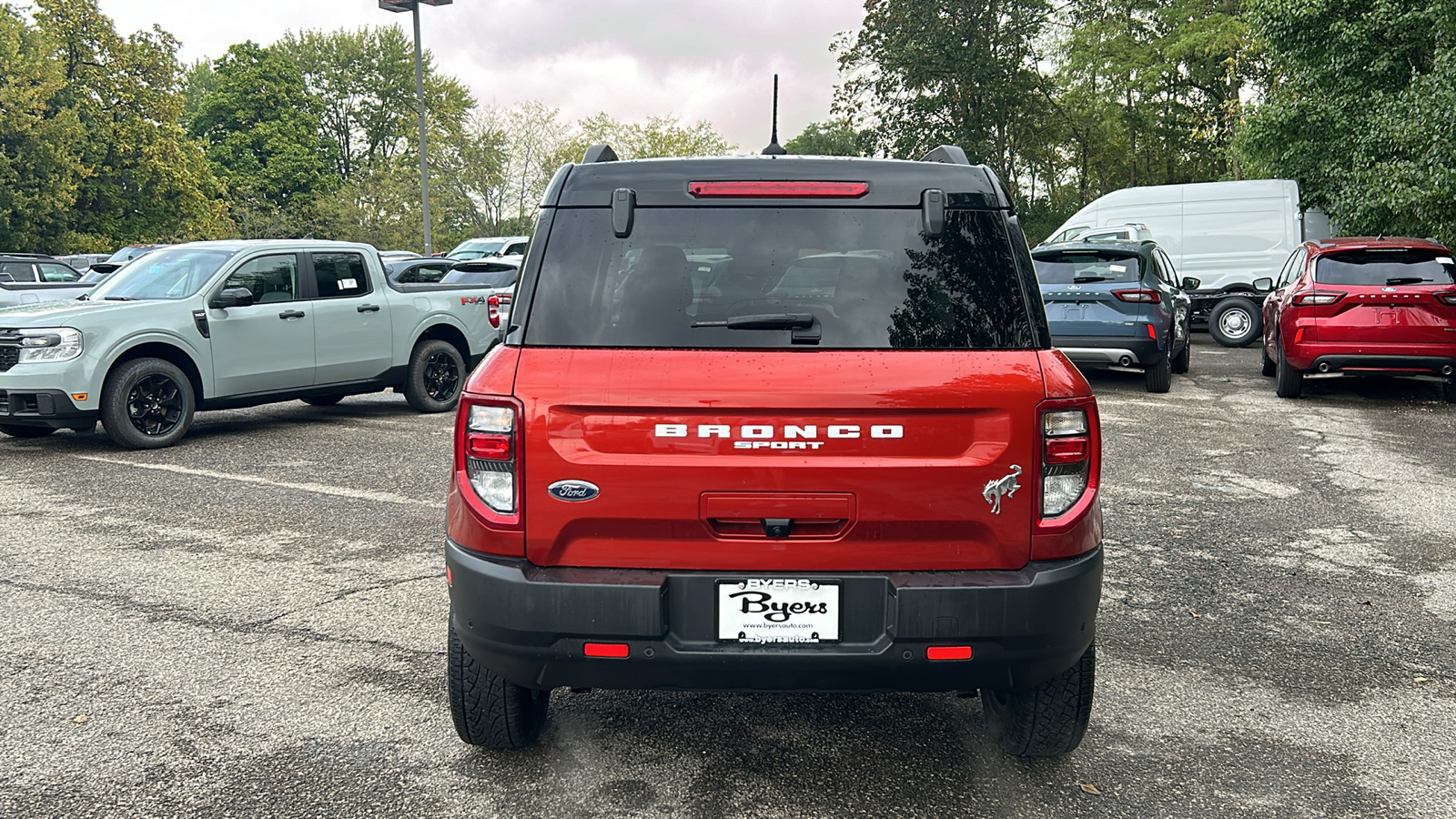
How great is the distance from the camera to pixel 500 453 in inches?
115

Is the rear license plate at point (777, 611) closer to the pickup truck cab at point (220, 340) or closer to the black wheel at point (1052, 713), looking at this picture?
the black wheel at point (1052, 713)

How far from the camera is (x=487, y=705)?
3.34m

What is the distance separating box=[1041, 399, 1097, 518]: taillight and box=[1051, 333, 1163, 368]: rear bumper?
9567 mm

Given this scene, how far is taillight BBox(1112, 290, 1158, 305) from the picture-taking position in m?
12.1

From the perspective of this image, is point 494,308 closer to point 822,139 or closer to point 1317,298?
point 1317,298

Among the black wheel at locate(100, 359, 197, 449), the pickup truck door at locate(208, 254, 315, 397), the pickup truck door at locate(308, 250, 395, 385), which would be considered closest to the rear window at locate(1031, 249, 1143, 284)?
the pickup truck door at locate(308, 250, 395, 385)

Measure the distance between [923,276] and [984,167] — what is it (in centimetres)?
50

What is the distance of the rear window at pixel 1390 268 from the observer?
37.1ft

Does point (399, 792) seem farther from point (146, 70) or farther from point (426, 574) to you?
point (146, 70)

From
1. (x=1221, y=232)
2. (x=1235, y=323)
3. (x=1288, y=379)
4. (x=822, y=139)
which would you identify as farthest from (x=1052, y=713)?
(x=822, y=139)

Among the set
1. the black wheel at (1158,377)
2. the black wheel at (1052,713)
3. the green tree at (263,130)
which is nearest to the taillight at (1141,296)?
the black wheel at (1158,377)

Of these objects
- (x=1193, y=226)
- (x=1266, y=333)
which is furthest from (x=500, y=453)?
(x=1193, y=226)

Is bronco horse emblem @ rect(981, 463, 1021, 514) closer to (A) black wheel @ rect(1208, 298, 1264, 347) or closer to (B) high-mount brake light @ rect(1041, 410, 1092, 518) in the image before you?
(B) high-mount brake light @ rect(1041, 410, 1092, 518)

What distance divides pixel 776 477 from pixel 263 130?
205 ft
